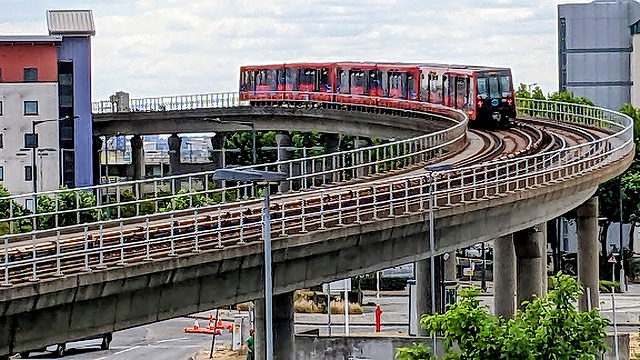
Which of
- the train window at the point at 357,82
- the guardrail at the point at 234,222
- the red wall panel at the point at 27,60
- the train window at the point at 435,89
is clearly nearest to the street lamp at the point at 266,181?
the guardrail at the point at 234,222

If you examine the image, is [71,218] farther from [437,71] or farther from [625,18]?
[625,18]

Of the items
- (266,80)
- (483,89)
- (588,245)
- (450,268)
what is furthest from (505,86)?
(266,80)

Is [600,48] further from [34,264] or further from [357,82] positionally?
[34,264]

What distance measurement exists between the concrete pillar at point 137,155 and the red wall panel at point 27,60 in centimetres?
1691

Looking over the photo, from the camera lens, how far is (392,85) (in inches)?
4247

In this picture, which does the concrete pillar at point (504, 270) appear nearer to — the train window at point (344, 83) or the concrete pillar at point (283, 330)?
the concrete pillar at point (283, 330)

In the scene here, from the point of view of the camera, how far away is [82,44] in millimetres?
119812

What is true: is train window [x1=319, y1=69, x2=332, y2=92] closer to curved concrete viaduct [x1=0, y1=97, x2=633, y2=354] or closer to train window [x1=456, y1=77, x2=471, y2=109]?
train window [x1=456, y1=77, x2=471, y2=109]

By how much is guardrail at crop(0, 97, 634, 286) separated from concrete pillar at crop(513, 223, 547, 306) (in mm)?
2982

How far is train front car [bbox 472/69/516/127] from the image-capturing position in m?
92.3

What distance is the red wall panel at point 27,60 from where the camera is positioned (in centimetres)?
11856

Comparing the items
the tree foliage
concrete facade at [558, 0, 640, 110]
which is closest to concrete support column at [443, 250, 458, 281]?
the tree foliage

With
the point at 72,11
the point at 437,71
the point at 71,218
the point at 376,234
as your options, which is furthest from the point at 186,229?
the point at 72,11

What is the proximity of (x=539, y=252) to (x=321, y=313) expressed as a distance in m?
25.4
